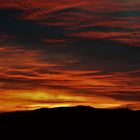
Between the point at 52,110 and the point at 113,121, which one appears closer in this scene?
the point at 113,121

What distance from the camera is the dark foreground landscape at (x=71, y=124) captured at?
84188 millimetres

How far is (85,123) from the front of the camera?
88688mm

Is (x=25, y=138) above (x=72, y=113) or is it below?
below

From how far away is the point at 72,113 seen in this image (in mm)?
92500

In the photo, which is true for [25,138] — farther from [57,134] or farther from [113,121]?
[113,121]

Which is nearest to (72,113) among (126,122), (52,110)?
(52,110)

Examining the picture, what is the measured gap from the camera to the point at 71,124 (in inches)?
3484

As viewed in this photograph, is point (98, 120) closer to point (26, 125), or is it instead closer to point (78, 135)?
point (78, 135)

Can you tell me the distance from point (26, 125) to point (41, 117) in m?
3.84

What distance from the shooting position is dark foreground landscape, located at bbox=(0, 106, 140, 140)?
84.2 metres

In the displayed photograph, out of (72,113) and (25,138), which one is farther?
(72,113)

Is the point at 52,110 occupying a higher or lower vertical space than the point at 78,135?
higher

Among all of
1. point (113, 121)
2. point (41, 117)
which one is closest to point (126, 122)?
point (113, 121)

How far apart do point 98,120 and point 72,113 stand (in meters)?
5.25
